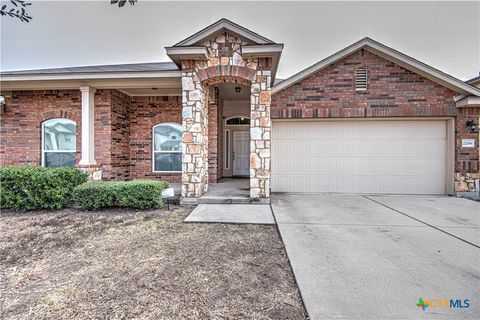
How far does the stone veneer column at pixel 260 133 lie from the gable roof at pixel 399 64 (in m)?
1.44

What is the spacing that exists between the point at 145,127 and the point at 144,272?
253 inches

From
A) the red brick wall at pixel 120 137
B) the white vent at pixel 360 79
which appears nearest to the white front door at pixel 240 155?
the red brick wall at pixel 120 137

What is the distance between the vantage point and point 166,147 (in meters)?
8.05

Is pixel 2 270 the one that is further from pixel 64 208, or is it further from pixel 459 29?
pixel 459 29

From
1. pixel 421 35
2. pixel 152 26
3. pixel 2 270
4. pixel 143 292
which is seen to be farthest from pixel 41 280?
pixel 421 35

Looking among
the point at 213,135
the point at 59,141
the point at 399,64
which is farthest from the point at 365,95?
the point at 59,141

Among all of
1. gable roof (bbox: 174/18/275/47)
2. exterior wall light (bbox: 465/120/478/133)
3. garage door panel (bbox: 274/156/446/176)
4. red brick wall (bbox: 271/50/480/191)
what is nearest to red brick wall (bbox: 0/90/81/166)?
gable roof (bbox: 174/18/275/47)

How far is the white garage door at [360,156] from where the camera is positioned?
6961 mm

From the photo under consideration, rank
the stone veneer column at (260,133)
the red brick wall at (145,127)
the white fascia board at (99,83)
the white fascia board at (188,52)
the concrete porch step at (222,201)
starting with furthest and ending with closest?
1. the red brick wall at (145,127)
2. the white fascia board at (99,83)
3. the concrete porch step at (222,201)
4. the stone veneer column at (260,133)
5. the white fascia board at (188,52)

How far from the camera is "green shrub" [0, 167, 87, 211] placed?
4.85m

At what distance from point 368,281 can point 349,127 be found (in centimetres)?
572

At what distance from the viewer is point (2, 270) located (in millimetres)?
2613

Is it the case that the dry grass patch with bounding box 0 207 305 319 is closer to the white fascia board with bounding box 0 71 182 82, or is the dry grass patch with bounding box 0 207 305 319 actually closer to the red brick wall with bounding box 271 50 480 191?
the white fascia board with bounding box 0 71 182 82

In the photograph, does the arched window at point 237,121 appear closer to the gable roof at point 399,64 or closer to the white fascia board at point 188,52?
the gable roof at point 399,64
